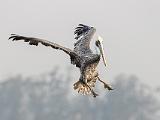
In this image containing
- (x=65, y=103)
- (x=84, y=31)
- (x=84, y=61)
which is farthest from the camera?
(x=65, y=103)

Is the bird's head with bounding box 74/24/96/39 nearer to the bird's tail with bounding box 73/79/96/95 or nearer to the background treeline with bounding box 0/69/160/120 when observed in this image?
the bird's tail with bounding box 73/79/96/95

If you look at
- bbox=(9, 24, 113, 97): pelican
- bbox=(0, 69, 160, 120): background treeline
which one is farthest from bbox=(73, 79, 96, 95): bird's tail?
bbox=(0, 69, 160, 120): background treeline

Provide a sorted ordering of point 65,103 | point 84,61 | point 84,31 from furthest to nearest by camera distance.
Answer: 1. point 65,103
2. point 84,31
3. point 84,61

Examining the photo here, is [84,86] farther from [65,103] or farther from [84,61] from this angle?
[65,103]

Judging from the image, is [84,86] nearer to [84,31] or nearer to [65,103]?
[84,31]

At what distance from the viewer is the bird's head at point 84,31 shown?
65.9ft

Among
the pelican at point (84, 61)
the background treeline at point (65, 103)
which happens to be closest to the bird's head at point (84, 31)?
the pelican at point (84, 61)

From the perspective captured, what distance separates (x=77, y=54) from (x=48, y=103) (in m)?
111

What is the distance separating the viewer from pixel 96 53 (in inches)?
687

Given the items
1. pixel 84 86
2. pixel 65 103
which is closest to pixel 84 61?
pixel 84 86

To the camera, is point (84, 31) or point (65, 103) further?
point (65, 103)

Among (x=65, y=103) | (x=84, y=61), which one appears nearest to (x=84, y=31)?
(x=84, y=61)

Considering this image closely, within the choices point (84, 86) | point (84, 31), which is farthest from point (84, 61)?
point (84, 31)

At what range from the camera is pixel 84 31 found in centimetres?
2083
